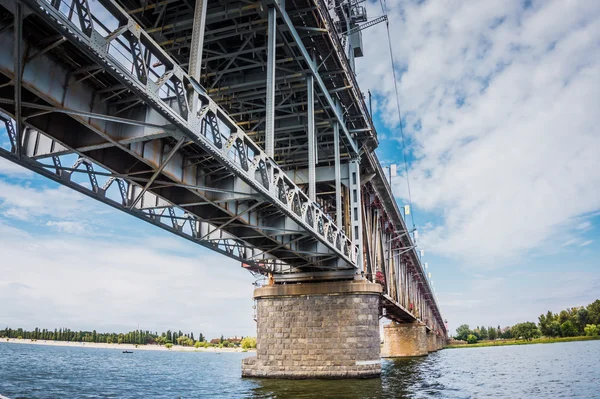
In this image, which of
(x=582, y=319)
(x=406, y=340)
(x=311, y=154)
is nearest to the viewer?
(x=311, y=154)

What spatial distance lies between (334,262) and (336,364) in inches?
213

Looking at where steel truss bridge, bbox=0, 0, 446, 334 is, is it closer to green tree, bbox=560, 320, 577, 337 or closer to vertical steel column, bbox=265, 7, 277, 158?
vertical steel column, bbox=265, 7, 277, 158

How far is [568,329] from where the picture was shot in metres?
129

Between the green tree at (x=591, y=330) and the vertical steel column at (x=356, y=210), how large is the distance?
122m

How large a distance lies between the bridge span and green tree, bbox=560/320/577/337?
4584 inches

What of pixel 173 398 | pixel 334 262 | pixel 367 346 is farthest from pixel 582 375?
pixel 173 398

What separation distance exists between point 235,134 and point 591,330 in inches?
5434

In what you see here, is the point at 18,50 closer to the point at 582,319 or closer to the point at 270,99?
the point at 270,99

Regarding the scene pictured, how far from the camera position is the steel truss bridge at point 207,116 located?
976 centimetres

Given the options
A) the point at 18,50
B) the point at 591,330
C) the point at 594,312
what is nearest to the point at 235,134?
the point at 18,50

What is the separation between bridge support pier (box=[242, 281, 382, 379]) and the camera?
24547 millimetres

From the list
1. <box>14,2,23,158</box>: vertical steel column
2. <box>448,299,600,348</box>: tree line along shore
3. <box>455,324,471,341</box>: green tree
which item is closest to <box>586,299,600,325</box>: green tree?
A: <box>448,299,600,348</box>: tree line along shore

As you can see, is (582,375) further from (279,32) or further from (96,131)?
(96,131)

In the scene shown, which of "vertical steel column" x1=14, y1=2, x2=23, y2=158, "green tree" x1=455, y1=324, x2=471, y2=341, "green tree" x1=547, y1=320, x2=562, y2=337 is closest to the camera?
"vertical steel column" x1=14, y1=2, x2=23, y2=158
